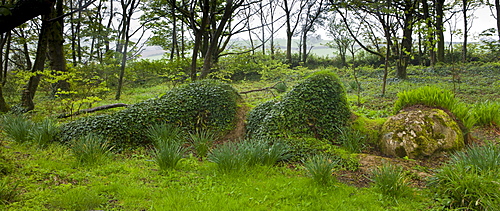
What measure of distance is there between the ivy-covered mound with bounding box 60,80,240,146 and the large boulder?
3470 millimetres

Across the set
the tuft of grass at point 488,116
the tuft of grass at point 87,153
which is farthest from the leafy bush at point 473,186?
the tuft of grass at point 87,153

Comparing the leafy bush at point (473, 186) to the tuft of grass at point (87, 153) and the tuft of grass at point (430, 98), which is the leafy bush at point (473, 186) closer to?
the tuft of grass at point (430, 98)

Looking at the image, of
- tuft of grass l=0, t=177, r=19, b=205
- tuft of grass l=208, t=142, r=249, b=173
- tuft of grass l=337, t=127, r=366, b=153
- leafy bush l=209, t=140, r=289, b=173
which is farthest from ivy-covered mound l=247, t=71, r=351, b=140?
tuft of grass l=0, t=177, r=19, b=205

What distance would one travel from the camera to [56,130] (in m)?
5.55

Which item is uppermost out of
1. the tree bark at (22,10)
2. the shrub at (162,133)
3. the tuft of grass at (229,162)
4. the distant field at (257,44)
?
the distant field at (257,44)

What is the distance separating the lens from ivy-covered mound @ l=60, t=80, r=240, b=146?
556cm

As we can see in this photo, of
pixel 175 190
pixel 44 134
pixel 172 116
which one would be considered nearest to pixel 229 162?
pixel 175 190

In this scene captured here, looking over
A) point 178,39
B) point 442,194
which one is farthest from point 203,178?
point 178,39

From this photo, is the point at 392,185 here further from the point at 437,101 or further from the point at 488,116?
the point at 488,116

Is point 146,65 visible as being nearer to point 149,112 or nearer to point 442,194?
point 149,112

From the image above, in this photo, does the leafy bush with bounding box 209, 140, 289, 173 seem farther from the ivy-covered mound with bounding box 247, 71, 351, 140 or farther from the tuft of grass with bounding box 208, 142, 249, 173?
the ivy-covered mound with bounding box 247, 71, 351, 140

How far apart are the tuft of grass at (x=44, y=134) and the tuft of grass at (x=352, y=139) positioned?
572 centimetres

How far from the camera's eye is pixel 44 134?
5.25 meters

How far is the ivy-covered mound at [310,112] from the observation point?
5.53 m
